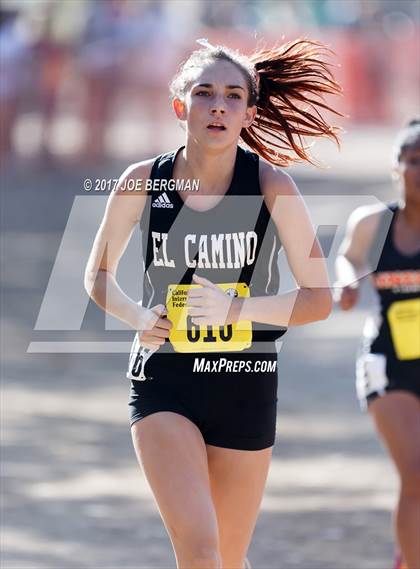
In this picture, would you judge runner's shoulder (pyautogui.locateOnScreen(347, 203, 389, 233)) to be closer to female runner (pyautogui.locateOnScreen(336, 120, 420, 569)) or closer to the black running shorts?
female runner (pyautogui.locateOnScreen(336, 120, 420, 569))

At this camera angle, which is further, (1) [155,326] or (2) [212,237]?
(2) [212,237]

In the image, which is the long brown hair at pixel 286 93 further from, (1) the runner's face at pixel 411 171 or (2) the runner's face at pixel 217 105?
(1) the runner's face at pixel 411 171

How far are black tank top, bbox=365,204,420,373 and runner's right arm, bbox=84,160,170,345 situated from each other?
124cm

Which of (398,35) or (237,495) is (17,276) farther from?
(398,35)

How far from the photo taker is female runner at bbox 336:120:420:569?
5.33 meters

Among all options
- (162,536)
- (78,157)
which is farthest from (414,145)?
(78,157)

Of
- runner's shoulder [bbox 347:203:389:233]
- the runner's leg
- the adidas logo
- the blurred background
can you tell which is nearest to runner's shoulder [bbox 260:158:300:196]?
the adidas logo

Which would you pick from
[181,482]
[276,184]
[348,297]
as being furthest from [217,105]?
[348,297]

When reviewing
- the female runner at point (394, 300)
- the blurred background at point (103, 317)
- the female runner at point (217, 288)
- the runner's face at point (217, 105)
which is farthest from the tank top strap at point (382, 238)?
the runner's face at point (217, 105)

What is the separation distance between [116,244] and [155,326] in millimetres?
329

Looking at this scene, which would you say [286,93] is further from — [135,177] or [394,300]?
[394,300]

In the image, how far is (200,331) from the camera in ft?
14.6

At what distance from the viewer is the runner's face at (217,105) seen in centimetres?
446

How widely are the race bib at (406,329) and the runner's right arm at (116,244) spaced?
130cm
